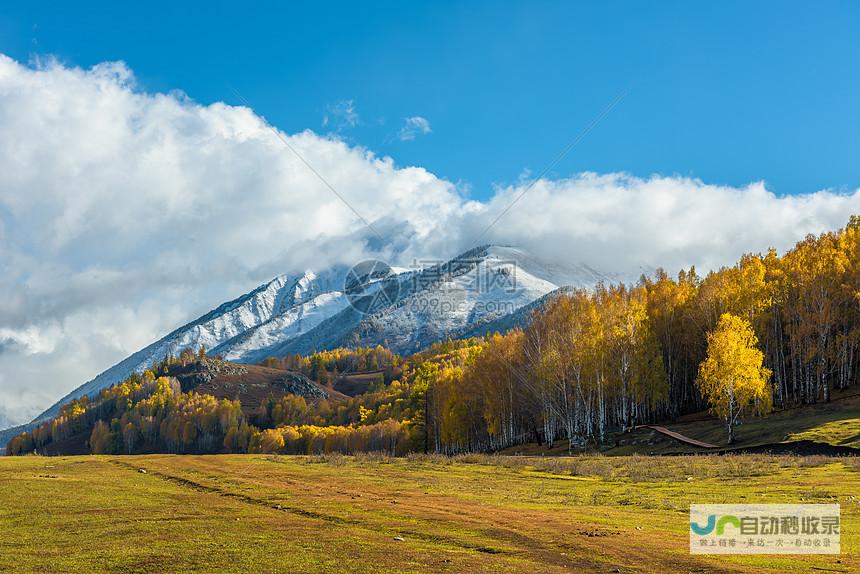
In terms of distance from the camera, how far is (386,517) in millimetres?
29203

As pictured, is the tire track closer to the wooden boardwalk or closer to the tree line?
the wooden boardwalk

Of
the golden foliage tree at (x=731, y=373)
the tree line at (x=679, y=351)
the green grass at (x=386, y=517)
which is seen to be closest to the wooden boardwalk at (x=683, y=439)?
the tree line at (x=679, y=351)

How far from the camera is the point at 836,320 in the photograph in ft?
305

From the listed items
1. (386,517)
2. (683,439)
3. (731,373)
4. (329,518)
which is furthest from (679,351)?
(329,518)

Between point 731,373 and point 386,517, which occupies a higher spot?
point 731,373

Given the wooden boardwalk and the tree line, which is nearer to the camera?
the wooden boardwalk

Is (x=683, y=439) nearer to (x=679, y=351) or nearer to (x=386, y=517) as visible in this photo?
(x=679, y=351)

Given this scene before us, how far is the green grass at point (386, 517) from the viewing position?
806 inches

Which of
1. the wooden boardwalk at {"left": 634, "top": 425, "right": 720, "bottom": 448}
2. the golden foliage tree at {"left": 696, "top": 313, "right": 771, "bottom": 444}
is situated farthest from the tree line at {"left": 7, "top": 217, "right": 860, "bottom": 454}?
the wooden boardwalk at {"left": 634, "top": 425, "right": 720, "bottom": 448}

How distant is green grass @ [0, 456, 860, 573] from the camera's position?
20484 millimetres

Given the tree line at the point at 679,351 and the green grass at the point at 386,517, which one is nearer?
the green grass at the point at 386,517

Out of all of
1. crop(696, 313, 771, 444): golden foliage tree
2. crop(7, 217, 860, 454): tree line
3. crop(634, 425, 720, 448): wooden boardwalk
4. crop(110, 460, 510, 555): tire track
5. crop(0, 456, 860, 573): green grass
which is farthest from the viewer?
crop(7, 217, 860, 454): tree line

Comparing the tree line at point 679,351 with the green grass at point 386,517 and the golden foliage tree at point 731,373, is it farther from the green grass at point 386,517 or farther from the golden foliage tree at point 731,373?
the green grass at point 386,517

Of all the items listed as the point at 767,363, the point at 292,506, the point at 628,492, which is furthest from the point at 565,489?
the point at 767,363
